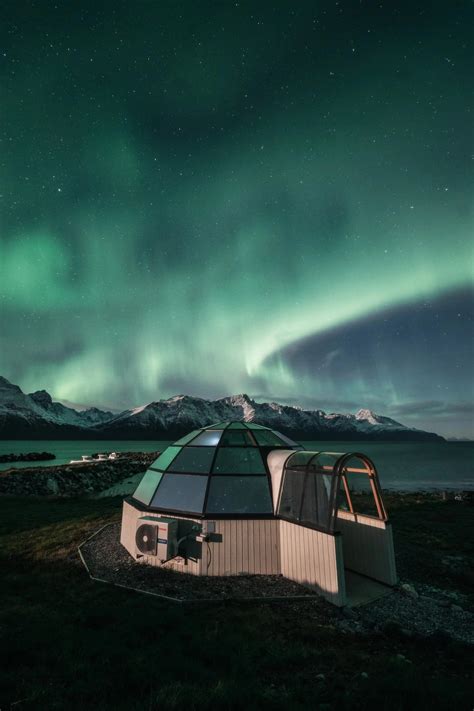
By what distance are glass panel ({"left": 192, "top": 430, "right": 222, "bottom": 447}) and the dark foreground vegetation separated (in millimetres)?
5248

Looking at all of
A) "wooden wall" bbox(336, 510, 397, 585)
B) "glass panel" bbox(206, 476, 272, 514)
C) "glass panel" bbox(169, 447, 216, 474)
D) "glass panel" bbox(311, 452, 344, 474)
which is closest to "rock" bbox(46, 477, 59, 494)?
"glass panel" bbox(169, 447, 216, 474)

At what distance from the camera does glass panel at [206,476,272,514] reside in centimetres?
1134

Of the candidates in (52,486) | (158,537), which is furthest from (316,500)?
(52,486)

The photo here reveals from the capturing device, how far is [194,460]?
13.1 meters

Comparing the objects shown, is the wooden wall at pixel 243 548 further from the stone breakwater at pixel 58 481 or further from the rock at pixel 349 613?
the stone breakwater at pixel 58 481

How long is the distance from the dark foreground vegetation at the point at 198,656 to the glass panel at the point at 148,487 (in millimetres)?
2939

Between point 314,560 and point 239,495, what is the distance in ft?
9.78

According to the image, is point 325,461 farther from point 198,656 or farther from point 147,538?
point 147,538

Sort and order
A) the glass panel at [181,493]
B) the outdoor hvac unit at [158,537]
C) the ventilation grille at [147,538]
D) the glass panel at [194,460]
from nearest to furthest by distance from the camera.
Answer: the outdoor hvac unit at [158,537] → the ventilation grille at [147,538] → the glass panel at [181,493] → the glass panel at [194,460]

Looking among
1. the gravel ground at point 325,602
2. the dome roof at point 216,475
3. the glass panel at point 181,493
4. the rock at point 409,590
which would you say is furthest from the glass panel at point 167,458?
the rock at point 409,590

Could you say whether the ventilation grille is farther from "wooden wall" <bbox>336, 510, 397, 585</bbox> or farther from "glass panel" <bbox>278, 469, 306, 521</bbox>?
"wooden wall" <bbox>336, 510, 397, 585</bbox>

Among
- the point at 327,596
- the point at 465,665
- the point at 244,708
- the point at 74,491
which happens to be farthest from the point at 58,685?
the point at 74,491

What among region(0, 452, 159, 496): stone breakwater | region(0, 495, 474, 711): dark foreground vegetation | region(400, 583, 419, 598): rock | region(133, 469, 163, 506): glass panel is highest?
region(133, 469, 163, 506): glass panel

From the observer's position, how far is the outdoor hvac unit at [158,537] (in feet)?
35.3
